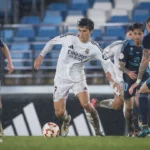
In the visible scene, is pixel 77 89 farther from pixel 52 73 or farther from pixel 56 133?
pixel 52 73

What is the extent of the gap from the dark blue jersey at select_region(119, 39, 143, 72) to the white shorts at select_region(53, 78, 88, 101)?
837 millimetres

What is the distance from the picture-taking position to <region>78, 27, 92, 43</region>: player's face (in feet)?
45.8

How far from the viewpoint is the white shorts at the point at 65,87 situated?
47.2 ft

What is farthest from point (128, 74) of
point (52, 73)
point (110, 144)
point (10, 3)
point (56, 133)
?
point (10, 3)

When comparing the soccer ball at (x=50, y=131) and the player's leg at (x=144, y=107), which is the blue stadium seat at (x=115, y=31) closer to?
the soccer ball at (x=50, y=131)

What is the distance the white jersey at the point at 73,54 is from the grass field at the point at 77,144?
1.69 metres

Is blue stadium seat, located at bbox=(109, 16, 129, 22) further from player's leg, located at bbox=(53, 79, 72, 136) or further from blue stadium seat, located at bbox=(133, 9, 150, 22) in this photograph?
player's leg, located at bbox=(53, 79, 72, 136)

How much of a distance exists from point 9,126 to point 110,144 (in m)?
6.68

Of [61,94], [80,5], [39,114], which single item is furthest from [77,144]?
[80,5]

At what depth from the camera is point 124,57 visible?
578 inches

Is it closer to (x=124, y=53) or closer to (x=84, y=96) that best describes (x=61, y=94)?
(x=84, y=96)

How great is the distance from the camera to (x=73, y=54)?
1433cm

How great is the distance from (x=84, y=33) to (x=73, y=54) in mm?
463

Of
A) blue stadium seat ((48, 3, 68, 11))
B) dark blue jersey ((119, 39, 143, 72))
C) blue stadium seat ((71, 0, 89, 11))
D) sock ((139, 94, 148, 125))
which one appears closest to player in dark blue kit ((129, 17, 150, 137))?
sock ((139, 94, 148, 125))
